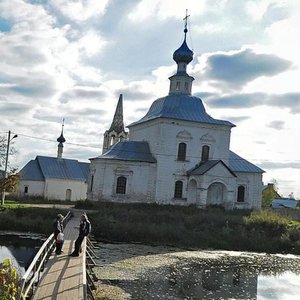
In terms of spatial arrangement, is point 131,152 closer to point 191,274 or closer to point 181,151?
point 181,151

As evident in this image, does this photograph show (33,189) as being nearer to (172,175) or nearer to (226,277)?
(172,175)

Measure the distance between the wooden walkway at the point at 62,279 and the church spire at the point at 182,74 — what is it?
86.4ft

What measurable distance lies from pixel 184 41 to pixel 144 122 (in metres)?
8.20

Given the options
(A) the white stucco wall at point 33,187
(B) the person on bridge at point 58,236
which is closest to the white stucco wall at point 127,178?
(A) the white stucco wall at point 33,187

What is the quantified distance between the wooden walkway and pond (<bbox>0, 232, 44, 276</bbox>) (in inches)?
126

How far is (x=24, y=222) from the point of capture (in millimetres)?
25578

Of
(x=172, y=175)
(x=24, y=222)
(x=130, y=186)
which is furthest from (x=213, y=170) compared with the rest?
(x=24, y=222)

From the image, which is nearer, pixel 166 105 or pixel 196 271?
pixel 196 271

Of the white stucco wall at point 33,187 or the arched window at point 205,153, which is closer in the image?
the arched window at point 205,153

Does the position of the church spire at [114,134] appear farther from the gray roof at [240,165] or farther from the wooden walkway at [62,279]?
the wooden walkway at [62,279]

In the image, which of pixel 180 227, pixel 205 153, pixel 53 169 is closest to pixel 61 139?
pixel 53 169

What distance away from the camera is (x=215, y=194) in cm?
3597

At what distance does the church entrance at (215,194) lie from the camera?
35.7 m

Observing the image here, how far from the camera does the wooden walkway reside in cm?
923
